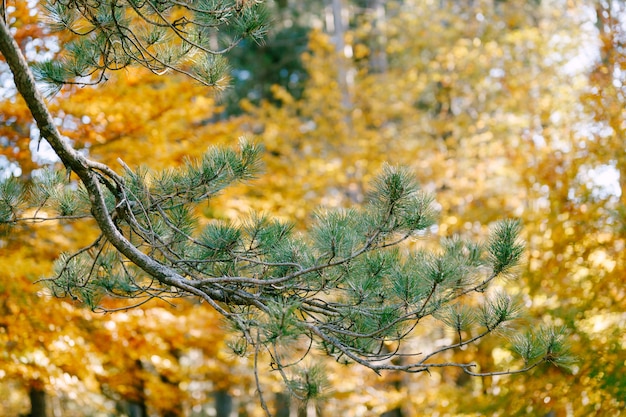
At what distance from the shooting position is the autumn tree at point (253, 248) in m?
2.50

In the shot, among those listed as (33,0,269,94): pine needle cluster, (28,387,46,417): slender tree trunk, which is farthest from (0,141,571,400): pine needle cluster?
(28,387,46,417): slender tree trunk

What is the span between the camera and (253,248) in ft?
9.84

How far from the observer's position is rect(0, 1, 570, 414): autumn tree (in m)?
2.50

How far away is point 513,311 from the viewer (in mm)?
2668

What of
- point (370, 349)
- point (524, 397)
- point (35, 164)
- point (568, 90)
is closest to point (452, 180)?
point (568, 90)

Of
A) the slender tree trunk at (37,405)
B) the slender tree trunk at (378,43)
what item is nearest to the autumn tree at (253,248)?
the slender tree trunk at (37,405)

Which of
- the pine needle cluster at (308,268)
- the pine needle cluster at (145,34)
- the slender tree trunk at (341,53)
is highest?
the slender tree trunk at (341,53)

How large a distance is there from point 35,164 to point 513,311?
4119mm

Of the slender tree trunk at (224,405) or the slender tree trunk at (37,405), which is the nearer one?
the slender tree trunk at (37,405)

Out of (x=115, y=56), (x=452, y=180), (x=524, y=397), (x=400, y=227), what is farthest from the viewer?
(x=452, y=180)

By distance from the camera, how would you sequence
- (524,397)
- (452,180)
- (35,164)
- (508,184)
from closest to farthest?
(524,397) → (35,164) → (452,180) → (508,184)

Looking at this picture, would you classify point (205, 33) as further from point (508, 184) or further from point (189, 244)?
point (508, 184)

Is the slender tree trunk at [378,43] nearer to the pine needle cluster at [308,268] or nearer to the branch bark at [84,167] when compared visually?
the pine needle cluster at [308,268]

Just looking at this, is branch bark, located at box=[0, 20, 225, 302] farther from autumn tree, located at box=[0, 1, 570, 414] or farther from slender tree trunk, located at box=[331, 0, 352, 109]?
slender tree trunk, located at box=[331, 0, 352, 109]
